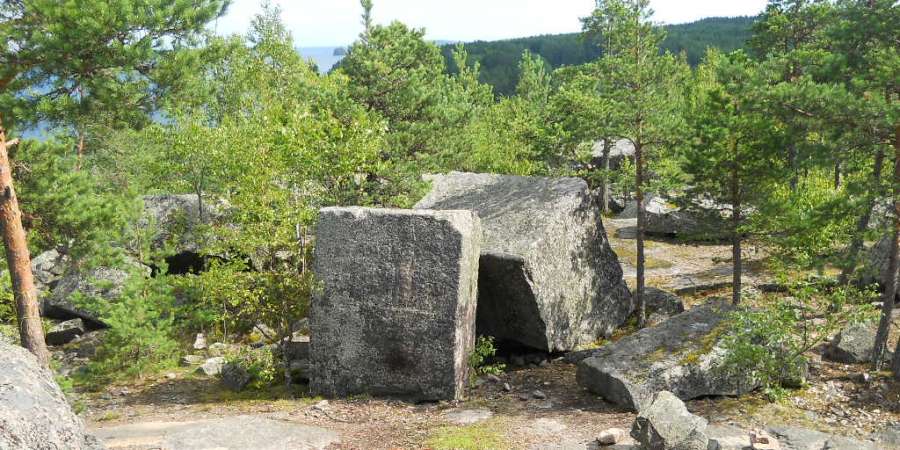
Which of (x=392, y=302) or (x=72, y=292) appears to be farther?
(x=72, y=292)

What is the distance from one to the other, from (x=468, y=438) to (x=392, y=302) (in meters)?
3.18

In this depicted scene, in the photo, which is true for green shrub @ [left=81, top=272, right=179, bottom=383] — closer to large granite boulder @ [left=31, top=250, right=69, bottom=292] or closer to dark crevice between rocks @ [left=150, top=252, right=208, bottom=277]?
dark crevice between rocks @ [left=150, top=252, right=208, bottom=277]

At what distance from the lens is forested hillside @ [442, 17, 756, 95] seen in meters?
139

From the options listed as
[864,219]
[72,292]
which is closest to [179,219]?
[72,292]

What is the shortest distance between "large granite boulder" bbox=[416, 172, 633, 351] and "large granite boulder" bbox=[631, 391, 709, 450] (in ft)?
16.6

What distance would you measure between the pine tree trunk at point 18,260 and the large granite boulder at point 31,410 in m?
5.19

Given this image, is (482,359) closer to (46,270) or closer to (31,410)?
(31,410)

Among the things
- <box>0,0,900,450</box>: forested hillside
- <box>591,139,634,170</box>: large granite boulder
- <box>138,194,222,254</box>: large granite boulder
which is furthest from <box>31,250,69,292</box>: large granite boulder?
<box>591,139,634,170</box>: large granite boulder

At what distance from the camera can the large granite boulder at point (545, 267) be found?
14.2 metres

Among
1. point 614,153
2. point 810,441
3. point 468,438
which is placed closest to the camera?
point 810,441

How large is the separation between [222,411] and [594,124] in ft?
34.6

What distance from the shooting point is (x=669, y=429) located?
890cm

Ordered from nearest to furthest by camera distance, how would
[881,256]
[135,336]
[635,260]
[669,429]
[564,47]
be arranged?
[669,429] → [135,336] → [881,256] → [635,260] → [564,47]

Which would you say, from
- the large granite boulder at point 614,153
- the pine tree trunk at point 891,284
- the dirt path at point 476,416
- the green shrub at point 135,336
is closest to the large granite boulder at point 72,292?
the green shrub at point 135,336
